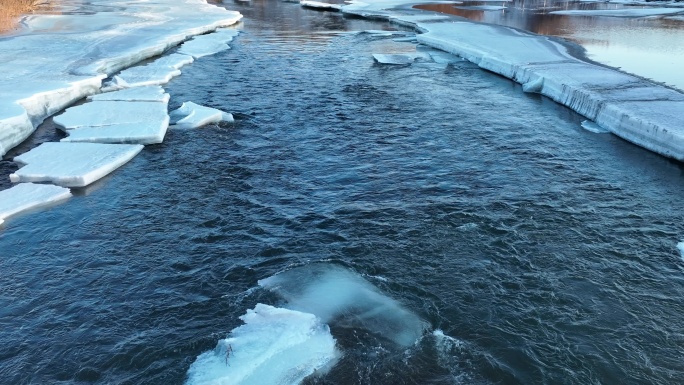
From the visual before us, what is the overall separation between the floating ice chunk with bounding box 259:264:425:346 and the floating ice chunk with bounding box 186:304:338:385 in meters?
0.21

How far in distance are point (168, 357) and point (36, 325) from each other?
4.12 feet

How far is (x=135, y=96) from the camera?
34.3 ft

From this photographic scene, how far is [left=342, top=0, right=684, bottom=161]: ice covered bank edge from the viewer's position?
8.39 metres

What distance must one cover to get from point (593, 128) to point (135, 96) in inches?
314

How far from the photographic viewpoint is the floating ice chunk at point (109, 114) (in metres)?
9.03

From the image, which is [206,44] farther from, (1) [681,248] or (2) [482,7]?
(2) [482,7]

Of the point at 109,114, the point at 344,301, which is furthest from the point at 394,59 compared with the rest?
the point at 344,301

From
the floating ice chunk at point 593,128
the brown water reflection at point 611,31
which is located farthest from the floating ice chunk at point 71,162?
the brown water reflection at point 611,31

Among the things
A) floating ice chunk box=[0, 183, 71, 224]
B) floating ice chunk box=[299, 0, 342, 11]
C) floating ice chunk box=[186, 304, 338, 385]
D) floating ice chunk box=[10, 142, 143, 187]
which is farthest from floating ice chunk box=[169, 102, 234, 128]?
floating ice chunk box=[299, 0, 342, 11]

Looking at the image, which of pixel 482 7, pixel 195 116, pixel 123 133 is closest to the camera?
pixel 123 133

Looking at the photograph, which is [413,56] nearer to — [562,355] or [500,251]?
[500,251]

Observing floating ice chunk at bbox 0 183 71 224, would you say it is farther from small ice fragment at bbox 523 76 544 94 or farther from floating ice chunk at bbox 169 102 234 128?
small ice fragment at bbox 523 76 544 94

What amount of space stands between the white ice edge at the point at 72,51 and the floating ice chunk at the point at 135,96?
594 millimetres

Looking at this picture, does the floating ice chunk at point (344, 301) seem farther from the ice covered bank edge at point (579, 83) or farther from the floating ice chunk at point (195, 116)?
the ice covered bank edge at point (579, 83)
